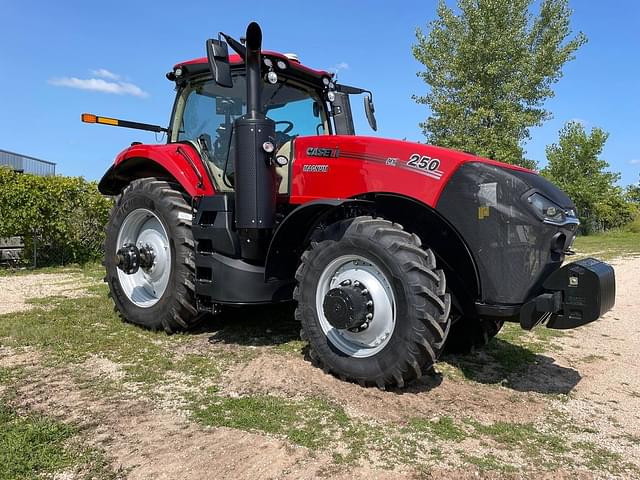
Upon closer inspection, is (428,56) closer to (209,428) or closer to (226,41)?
(226,41)

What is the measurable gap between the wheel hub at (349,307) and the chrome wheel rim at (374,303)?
43 mm

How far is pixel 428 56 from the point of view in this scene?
917 inches

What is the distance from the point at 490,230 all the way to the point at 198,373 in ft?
7.90

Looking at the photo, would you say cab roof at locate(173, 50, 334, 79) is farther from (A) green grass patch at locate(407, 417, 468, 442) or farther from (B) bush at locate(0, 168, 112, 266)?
(B) bush at locate(0, 168, 112, 266)

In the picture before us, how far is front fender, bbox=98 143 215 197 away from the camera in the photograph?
5.08 m

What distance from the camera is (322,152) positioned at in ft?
14.1

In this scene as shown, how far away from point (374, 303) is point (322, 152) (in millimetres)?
1336

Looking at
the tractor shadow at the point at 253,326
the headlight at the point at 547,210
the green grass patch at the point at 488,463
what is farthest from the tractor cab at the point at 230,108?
the green grass patch at the point at 488,463

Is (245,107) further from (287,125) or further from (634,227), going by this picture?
(634,227)

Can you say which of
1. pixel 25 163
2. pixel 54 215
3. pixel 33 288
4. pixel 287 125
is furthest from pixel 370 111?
pixel 25 163

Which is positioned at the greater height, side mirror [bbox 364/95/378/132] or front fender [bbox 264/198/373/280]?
side mirror [bbox 364/95/378/132]

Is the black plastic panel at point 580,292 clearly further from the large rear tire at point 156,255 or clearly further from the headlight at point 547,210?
the large rear tire at point 156,255

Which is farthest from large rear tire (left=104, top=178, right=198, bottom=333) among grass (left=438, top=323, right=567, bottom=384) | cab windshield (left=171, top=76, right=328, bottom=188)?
grass (left=438, top=323, right=567, bottom=384)

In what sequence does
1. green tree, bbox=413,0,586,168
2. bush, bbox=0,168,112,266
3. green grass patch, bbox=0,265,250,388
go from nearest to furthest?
green grass patch, bbox=0,265,250,388 < bush, bbox=0,168,112,266 < green tree, bbox=413,0,586,168
